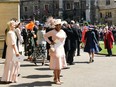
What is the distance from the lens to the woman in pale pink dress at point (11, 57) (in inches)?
465

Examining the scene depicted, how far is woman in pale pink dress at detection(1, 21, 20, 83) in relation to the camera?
1181 cm

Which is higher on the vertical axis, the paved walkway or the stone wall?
the stone wall

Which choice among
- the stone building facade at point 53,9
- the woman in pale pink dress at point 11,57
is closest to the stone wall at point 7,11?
the woman in pale pink dress at point 11,57

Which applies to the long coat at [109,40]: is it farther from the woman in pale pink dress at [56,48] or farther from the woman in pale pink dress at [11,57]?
the woman in pale pink dress at [11,57]

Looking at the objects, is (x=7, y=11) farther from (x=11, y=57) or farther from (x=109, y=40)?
(x=11, y=57)

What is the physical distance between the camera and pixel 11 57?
473 inches

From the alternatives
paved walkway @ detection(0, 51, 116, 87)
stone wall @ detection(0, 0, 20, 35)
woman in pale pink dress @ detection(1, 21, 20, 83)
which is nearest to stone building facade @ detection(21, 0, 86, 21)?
stone wall @ detection(0, 0, 20, 35)

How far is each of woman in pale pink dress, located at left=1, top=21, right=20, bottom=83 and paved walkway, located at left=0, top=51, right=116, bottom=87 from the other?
0.26m

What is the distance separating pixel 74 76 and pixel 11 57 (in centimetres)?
278

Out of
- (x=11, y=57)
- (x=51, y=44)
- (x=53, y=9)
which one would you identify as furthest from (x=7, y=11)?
(x=53, y=9)

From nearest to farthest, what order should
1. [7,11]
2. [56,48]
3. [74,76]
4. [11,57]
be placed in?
[56,48], [11,57], [74,76], [7,11]

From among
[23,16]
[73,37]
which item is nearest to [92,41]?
[73,37]

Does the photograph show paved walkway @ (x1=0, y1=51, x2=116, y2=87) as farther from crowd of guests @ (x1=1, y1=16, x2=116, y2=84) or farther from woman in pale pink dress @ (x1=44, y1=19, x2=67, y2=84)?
woman in pale pink dress @ (x1=44, y1=19, x2=67, y2=84)

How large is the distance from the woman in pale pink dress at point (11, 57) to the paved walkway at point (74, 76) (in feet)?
0.86
